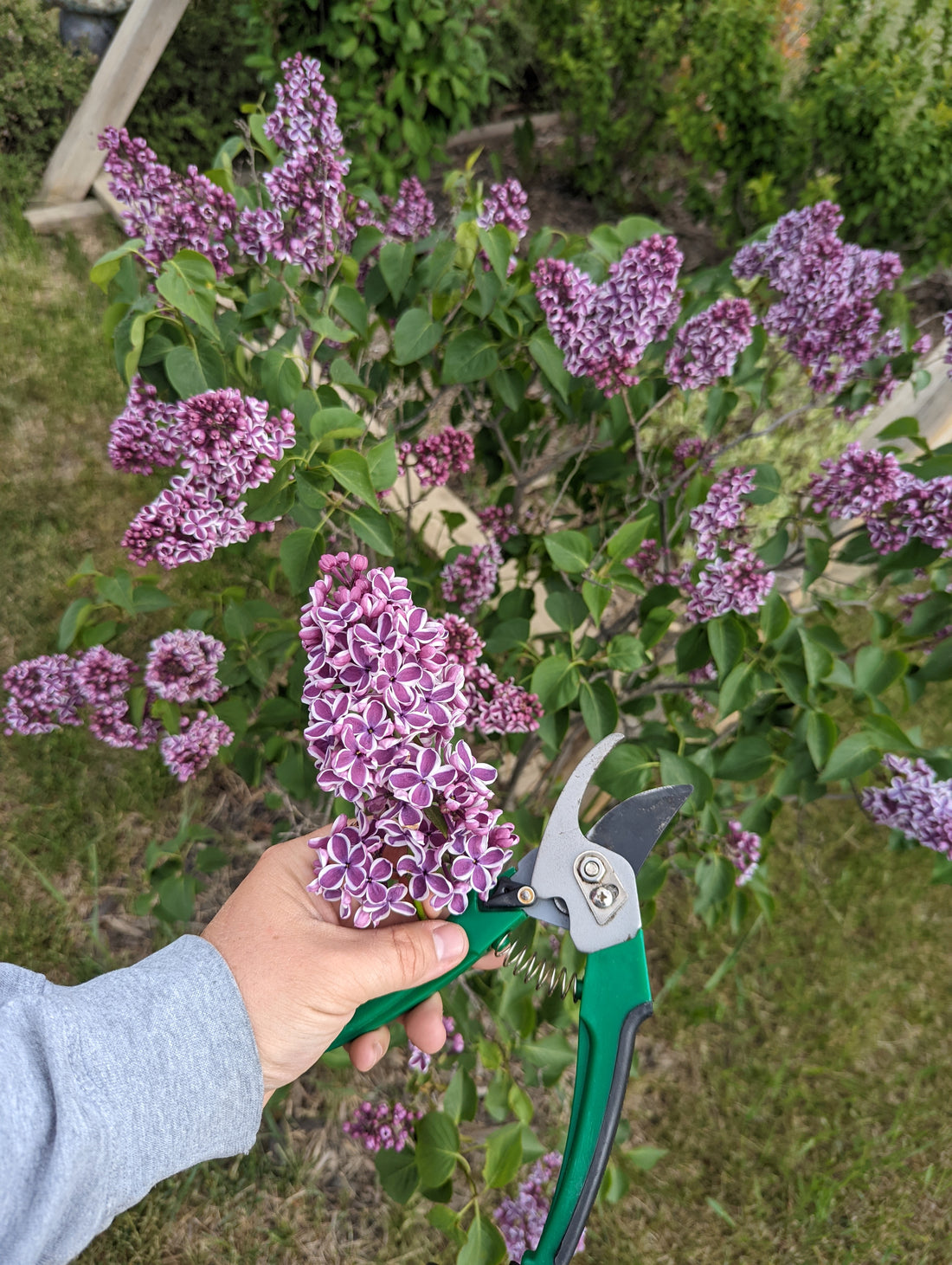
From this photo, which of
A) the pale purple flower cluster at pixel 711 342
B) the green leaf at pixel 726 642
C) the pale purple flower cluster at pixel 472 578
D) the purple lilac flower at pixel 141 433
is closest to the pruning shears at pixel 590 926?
the green leaf at pixel 726 642

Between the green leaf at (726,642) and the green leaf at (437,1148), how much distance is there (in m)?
0.96

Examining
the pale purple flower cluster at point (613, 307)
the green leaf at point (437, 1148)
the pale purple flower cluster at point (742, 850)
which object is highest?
the pale purple flower cluster at point (613, 307)

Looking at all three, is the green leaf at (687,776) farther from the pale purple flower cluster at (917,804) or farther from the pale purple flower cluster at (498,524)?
the pale purple flower cluster at (498,524)

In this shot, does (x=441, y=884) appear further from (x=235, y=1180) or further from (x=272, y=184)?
(x=235, y=1180)

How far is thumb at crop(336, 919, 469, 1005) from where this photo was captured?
112 centimetres

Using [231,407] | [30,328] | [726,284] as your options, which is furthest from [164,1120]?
[30,328]

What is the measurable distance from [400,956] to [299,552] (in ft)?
2.16

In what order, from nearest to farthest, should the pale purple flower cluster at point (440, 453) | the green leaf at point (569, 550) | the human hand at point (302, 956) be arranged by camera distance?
the human hand at point (302, 956) < the green leaf at point (569, 550) < the pale purple flower cluster at point (440, 453)

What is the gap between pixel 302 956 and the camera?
43.8 inches

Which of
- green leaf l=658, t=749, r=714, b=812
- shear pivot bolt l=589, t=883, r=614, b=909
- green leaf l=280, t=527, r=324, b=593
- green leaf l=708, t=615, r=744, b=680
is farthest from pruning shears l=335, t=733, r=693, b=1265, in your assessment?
green leaf l=280, t=527, r=324, b=593

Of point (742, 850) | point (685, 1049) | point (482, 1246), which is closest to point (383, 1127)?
point (482, 1246)

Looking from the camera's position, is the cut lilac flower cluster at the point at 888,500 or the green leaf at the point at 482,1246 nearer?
the green leaf at the point at 482,1246

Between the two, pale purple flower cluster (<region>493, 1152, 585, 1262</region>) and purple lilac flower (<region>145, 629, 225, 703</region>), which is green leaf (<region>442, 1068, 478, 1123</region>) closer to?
pale purple flower cluster (<region>493, 1152, 585, 1262</region>)

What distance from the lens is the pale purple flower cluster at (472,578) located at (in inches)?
72.9
